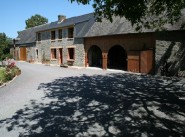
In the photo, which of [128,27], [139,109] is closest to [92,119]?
[139,109]

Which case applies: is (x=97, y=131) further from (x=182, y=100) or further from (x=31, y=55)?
(x=31, y=55)

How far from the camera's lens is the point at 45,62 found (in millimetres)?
35188

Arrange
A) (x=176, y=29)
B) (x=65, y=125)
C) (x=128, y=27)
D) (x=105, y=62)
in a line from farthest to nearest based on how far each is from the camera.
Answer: (x=105, y=62), (x=128, y=27), (x=176, y=29), (x=65, y=125)

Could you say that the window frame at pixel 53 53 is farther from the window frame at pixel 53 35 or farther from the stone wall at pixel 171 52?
the stone wall at pixel 171 52

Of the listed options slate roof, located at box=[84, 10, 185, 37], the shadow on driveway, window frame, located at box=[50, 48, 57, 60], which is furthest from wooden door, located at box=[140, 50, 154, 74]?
window frame, located at box=[50, 48, 57, 60]

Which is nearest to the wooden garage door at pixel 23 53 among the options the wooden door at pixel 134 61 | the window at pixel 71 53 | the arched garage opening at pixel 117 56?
the window at pixel 71 53

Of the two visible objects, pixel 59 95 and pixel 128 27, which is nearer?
pixel 59 95

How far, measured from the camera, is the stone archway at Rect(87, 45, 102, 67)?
93.0ft

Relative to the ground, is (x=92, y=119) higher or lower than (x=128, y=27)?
lower

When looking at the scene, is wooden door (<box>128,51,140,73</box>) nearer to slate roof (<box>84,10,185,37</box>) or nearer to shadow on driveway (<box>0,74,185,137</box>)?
slate roof (<box>84,10,185,37</box>)

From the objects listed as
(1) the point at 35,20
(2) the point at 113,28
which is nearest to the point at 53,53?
(2) the point at 113,28

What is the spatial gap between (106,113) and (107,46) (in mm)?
15857

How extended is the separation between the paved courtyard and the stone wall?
3299 millimetres

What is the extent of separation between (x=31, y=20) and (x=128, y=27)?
71.0 m
